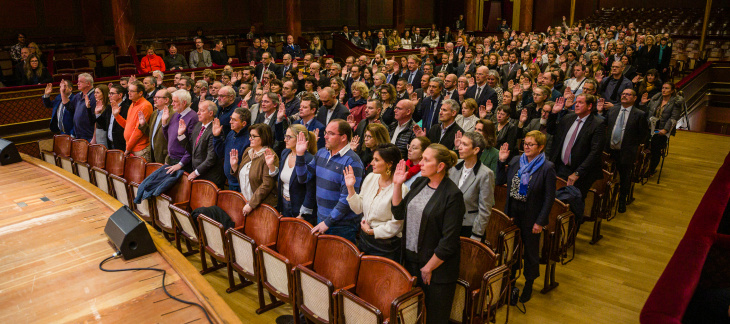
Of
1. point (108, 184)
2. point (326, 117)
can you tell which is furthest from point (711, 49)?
point (108, 184)

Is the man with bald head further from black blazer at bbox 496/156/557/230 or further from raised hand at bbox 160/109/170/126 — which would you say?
raised hand at bbox 160/109/170/126

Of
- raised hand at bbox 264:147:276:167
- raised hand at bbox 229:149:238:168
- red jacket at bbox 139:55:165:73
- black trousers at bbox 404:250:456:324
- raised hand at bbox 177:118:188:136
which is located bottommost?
black trousers at bbox 404:250:456:324

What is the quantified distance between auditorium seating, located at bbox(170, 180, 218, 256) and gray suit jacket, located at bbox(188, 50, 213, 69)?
6.38 meters

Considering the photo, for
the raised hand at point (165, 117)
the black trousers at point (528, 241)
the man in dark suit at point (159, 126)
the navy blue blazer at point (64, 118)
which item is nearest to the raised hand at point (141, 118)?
the man in dark suit at point (159, 126)

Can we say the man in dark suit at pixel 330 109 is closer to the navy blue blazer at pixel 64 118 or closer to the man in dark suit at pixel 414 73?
the man in dark suit at pixel 414 73

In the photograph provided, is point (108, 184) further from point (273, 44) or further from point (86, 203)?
point (273, 44)

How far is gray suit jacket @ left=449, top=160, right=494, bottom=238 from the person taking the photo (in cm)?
304

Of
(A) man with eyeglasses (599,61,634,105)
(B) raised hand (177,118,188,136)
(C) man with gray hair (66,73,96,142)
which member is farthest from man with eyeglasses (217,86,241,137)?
(A) man with eyeglasses (599,61,634,105)

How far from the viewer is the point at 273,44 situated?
11344 mm

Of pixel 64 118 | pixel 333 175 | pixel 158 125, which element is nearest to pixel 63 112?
pixel 64 118

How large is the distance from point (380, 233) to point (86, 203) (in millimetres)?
2244

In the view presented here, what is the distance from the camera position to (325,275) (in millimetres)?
2867

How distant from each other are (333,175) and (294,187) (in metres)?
0.41

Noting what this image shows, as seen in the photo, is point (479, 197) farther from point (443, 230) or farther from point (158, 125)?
point (158, 125)
